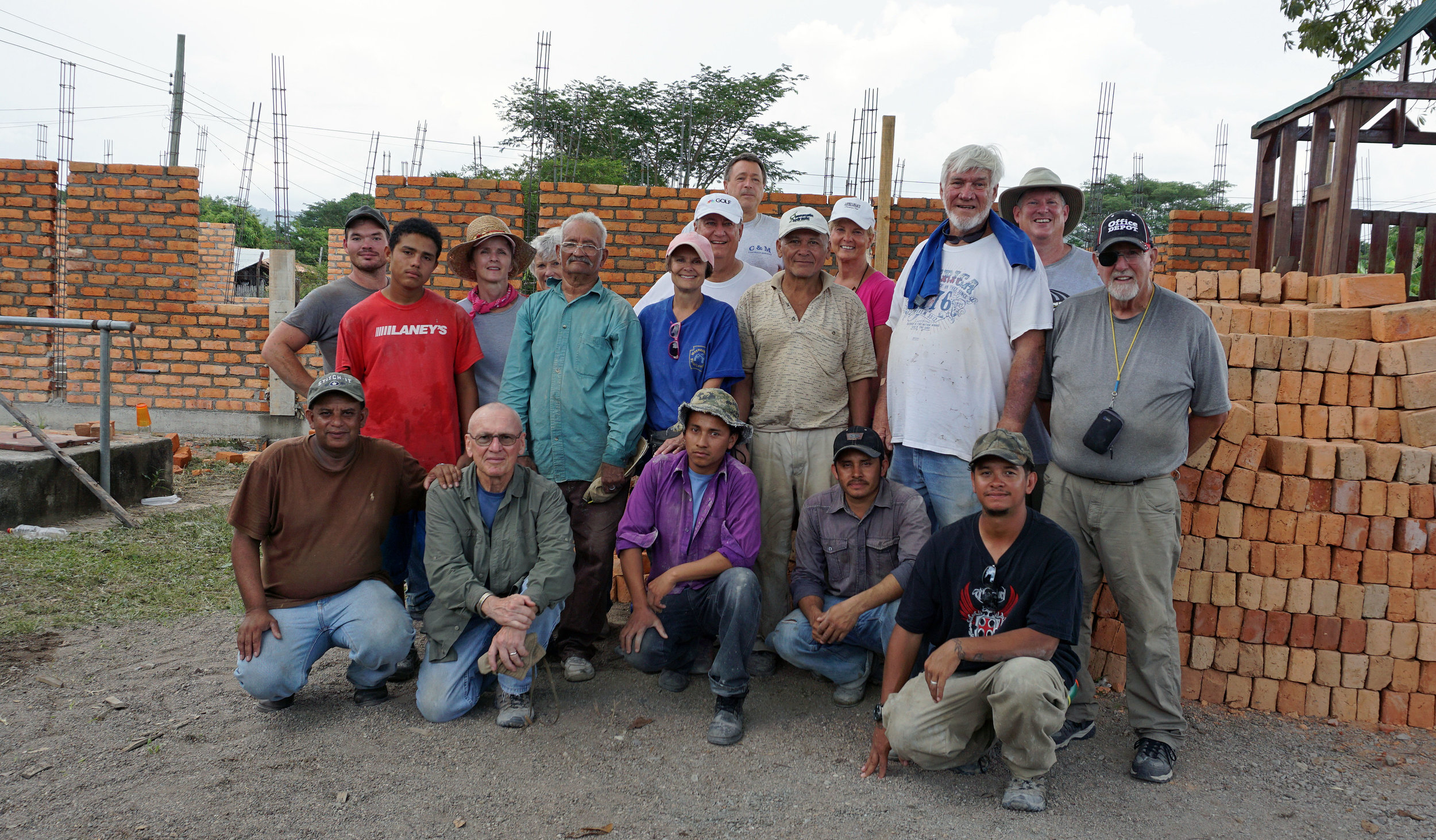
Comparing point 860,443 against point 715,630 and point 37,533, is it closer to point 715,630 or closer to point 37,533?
point 715,630

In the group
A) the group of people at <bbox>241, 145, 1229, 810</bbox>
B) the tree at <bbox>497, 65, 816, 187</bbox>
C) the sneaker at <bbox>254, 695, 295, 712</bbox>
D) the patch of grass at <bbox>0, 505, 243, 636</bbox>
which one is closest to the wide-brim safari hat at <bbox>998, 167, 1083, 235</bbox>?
the group of people at <bbox>241, 145, 1229, 810</bbox>

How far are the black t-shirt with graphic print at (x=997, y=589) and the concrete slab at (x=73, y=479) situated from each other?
5861 mm

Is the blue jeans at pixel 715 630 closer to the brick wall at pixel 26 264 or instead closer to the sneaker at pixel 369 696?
the sneaker at pixel 369 696

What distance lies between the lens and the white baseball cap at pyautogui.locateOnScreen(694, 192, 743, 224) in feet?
13.5

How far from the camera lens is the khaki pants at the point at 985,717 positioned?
2.88 m

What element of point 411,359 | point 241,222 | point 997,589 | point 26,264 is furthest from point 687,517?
point 241,222

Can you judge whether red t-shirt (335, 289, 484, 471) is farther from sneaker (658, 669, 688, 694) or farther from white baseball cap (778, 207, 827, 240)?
white baseball cap (778, 207, 827, 240)

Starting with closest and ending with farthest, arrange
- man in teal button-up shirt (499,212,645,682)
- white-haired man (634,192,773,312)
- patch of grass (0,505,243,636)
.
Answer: man in teal button-up shirt (499,212,645,682) → white-haired man (634,192,773,312) → patch of grass (0,505,243,636)

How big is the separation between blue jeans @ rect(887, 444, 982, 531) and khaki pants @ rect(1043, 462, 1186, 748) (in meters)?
0.41

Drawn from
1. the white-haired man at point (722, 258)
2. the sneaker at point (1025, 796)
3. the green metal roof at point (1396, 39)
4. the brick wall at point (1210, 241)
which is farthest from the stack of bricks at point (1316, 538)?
the brick wall at point (1210, 241)

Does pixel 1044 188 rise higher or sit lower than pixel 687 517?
higher

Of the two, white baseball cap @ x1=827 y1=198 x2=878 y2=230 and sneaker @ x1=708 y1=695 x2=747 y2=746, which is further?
white baseball cap @ x1=827 y1=198 x2=878 y2=230

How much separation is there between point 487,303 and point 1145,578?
3294 millimetres

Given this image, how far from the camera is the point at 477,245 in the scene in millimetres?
4586
